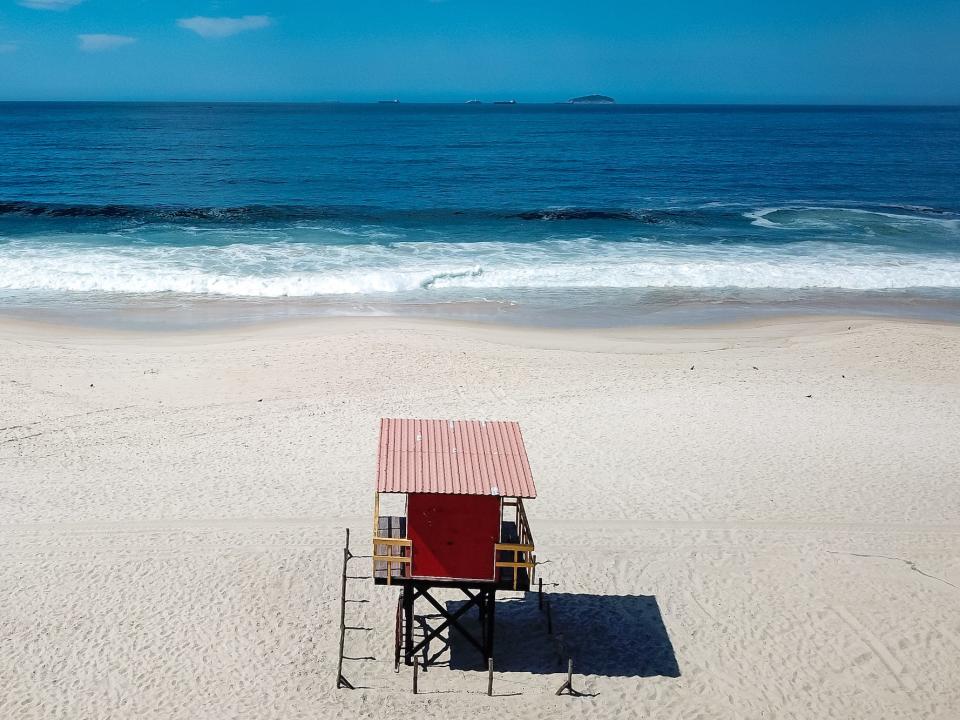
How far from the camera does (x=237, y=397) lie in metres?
20.2

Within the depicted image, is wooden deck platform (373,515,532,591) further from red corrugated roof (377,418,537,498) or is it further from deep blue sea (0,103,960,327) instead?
deep blue sea (0,103,960,327)

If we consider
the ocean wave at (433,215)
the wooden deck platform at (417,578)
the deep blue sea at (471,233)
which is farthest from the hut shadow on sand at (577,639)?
the ocean wave at (433,215)

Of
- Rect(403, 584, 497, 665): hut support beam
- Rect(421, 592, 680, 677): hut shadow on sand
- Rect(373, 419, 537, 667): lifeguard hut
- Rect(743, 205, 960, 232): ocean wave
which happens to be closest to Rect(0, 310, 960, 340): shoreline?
Rect(421, 592, 680, 677): hut shadow on sand

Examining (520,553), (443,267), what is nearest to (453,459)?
(520,553)

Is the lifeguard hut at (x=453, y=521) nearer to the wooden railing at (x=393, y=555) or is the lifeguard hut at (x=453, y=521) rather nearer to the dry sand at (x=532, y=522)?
the wooden railing at (x=393, y=555)

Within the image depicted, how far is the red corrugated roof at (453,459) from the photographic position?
10.4 metres

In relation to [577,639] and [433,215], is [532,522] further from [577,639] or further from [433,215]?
[433,215]

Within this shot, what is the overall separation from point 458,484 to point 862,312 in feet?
76.8

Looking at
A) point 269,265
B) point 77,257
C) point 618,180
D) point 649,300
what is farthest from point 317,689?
point 618,180

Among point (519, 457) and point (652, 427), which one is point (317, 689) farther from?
point (652, 427)

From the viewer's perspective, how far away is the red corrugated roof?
1041 centimetres

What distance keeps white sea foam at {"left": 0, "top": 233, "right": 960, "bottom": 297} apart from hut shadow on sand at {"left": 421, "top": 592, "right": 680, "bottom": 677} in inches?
741

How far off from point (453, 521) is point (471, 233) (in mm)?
30605

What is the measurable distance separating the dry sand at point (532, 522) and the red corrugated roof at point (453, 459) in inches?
118
